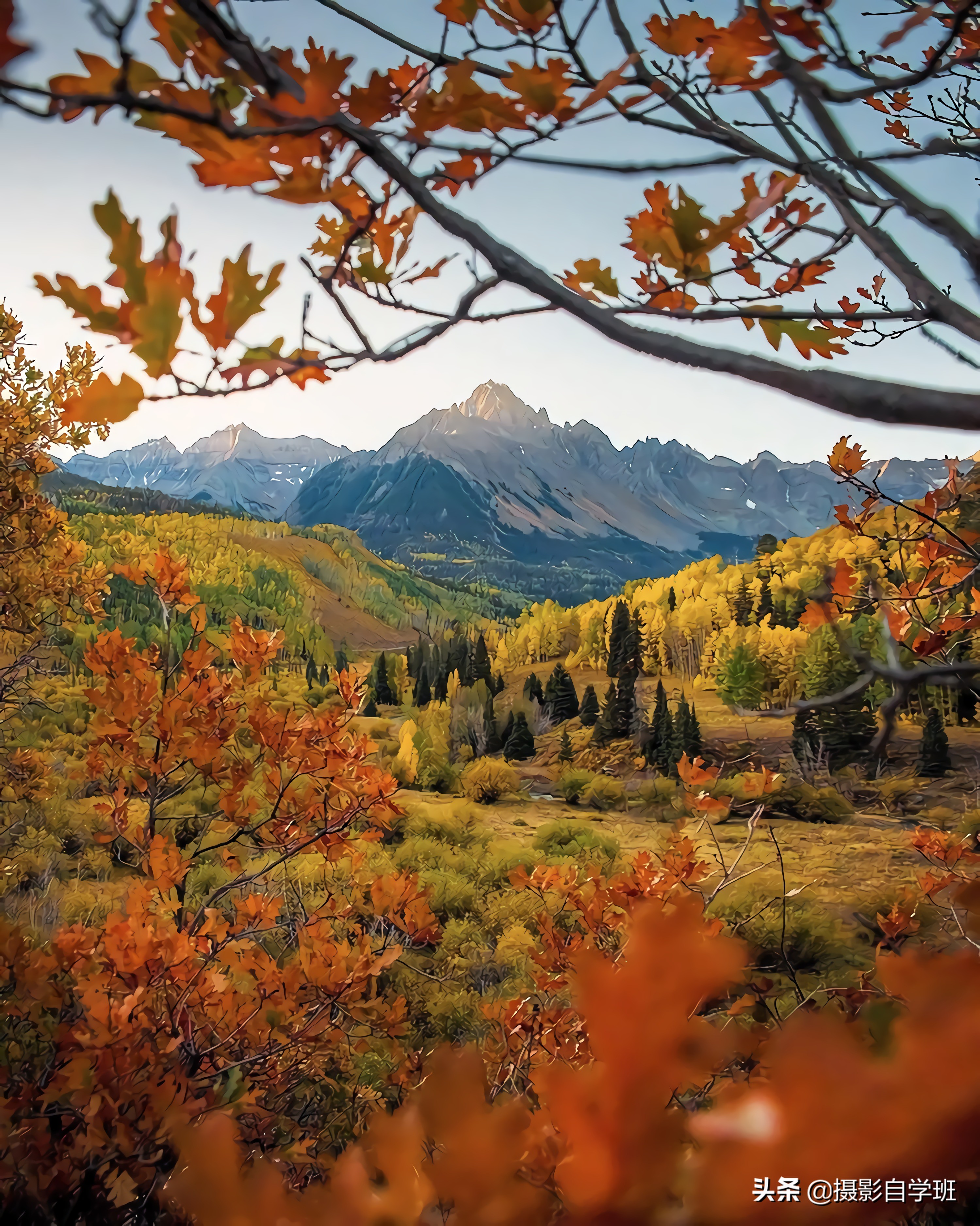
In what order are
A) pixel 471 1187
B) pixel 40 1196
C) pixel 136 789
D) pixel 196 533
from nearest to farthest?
pixel 471 1187 → pixel 40 1196 → pixel 136 789 → pixel 196 533

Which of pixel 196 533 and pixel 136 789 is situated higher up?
pixel 196 533

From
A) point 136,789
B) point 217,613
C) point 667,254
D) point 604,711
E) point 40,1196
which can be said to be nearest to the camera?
point 667,254

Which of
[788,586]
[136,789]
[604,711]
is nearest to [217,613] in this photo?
[604,711]

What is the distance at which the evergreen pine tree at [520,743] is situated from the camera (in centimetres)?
1603

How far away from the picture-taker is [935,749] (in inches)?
424

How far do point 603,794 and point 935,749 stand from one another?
605cm

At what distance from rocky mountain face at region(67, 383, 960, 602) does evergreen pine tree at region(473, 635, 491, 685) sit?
18.7m

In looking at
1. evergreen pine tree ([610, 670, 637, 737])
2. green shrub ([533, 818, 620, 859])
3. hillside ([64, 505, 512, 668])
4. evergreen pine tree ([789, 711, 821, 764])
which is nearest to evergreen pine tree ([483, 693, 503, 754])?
evergreen pine tree ([610, 670, 637, 737])

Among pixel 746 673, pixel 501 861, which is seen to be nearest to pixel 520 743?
pixel 746 673

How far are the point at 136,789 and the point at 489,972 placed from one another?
522 cm

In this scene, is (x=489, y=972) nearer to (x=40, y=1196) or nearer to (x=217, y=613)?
(x=40, y=1196)

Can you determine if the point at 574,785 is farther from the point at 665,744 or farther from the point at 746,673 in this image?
the point at 746,673

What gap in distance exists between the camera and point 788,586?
14.0 meters

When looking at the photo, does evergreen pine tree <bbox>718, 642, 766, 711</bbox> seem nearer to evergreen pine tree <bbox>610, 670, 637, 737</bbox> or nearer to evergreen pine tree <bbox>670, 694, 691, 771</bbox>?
evergreen pine tree <bbox>670, 694, 691, 771</bbox>
